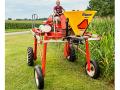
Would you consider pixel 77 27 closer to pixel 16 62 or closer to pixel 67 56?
pixel 67 56

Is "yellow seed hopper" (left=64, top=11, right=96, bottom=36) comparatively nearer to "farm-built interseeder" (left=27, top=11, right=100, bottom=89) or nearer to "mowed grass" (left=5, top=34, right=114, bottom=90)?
"farm-built interseeder" (left=27, top=11, right=100, bottom=89)

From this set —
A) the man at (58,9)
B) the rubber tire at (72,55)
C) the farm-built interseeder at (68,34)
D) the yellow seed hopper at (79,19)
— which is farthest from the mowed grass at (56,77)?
the man at (58,9)

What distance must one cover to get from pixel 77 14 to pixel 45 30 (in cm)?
62

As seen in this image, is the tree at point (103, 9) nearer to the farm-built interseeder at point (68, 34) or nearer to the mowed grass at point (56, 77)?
the mowed grass at point (56, 77)

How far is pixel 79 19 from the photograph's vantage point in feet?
17.6

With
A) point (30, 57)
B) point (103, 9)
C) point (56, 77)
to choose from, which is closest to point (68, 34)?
point (56, 77)

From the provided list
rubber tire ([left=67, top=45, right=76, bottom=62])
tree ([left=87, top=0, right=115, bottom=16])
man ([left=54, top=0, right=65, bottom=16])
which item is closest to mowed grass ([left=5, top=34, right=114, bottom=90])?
rubber tire ([left=67, top=45, right=76, bottom=62])

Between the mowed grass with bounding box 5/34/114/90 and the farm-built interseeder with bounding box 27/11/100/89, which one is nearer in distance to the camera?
the farm-built interseeder with bounding box 27/11/100/89

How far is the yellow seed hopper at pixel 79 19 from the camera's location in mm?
5305

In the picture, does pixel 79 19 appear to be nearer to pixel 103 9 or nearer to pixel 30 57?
pixel 30 57

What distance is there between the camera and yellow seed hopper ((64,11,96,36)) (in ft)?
17.4

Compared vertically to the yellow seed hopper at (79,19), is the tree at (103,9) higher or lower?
higher

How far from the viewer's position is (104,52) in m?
5.91
